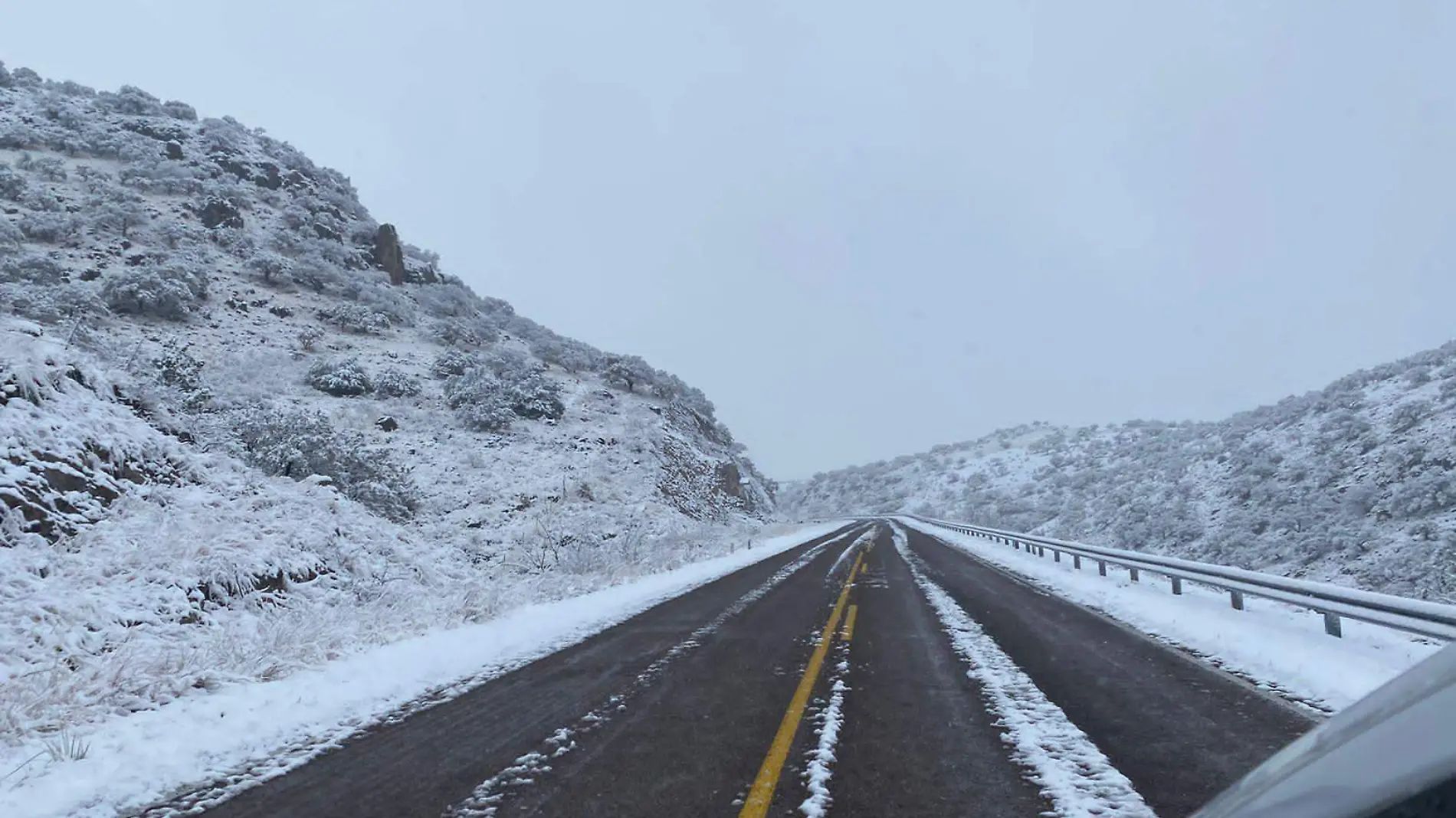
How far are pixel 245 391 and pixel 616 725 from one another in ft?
76.3

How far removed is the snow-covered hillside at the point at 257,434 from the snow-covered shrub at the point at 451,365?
17 cm

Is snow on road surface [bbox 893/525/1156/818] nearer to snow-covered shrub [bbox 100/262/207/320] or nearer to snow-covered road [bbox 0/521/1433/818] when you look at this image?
snow-covered road [bbox 0/521/1433/818]

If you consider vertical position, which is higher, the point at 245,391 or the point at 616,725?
the point at 245,391

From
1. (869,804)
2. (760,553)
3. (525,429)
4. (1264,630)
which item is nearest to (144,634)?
(869,804)

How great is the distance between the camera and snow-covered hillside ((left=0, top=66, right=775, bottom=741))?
27.9 ft

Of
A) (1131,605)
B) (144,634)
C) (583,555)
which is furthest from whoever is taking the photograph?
(583,555)

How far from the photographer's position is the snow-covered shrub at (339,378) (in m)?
27.0

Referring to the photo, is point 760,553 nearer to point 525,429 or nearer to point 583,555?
point 583,555

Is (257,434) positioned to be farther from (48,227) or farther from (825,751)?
(48,227)

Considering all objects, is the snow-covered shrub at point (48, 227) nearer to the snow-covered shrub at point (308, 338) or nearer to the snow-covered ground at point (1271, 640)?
the snow-covered shrub at point (308, 338)

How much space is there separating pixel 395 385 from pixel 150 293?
29.1 ft

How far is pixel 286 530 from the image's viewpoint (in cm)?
1184

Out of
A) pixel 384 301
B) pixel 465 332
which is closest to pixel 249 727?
pixel 384 301

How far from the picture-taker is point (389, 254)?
4247 centimetres
